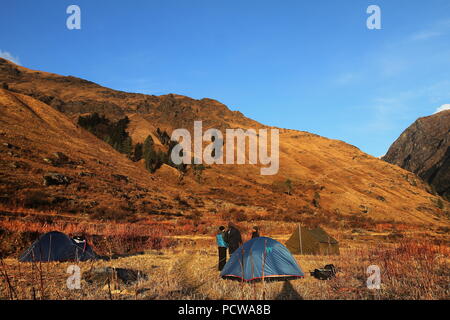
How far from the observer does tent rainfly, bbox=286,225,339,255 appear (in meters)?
15.8

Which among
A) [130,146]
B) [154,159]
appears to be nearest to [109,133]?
[130,146]

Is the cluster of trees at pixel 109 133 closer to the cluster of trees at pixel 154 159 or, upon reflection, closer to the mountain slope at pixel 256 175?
the cluster of trees at pixel 154 159

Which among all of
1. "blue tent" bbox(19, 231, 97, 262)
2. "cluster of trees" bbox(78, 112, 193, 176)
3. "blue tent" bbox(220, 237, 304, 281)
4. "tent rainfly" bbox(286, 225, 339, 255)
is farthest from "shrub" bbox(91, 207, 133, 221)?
"cluster of trees" bbox(78, 112, 193, 176)

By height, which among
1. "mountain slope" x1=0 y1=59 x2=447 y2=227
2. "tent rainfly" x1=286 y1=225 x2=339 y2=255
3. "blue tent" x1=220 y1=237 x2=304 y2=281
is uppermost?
"mountain slope" x1=0 y1=59 x2=447 y2=227

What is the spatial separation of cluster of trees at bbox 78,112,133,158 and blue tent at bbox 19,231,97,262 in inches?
2487

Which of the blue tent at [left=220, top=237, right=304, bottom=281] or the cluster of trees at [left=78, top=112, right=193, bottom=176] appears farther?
the cluster of trees at [left=78, top=112, right=193, bottom=176]

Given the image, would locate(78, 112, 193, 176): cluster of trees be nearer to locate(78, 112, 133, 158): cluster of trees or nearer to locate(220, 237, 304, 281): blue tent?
locate(78, 112, 133, 158): cluster of trees

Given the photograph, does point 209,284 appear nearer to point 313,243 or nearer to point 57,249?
point 57,249

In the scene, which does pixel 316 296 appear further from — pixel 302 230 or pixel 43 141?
pixel 43 141

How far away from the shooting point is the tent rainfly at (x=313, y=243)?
1584cm

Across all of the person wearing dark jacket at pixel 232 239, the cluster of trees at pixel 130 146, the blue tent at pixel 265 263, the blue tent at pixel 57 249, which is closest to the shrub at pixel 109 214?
the blue tent at pixel 57 249

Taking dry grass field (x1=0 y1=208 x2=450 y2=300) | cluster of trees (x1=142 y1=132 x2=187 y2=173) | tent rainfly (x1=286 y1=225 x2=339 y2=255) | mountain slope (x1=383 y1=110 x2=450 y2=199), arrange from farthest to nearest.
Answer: mountain slope (x1=383 y1=110 x2=450 y2=199)
cluster of trees (x1=142 y1=132 x2=187 y2=173)
tent rainfly (x1=286 y1=225 x2=339 y2=255)
dry grass field (x1=0 y1=208 x2=450 y2=300)

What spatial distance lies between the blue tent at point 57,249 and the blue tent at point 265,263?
5.97 meters

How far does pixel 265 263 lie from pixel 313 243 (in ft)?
26.0
